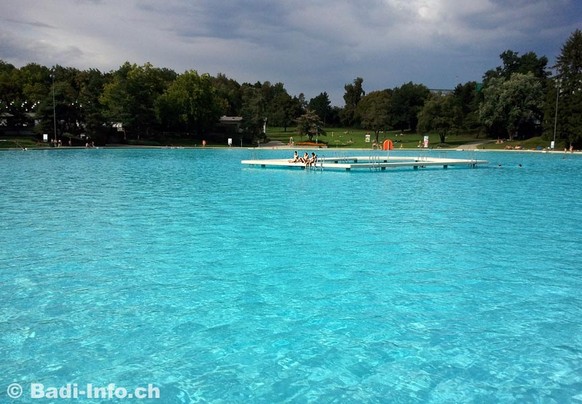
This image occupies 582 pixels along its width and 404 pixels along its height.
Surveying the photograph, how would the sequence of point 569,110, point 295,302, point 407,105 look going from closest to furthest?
1. point 295,302
2. point 569,110
3. point 407,105

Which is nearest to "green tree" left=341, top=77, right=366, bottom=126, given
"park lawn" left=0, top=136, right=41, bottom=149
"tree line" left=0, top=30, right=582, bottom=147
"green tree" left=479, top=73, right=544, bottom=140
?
"tree line" left=0, top=30, right=582, bottom=147

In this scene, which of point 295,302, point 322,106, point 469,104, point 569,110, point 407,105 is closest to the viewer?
point 295,302

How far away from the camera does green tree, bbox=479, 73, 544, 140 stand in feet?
253

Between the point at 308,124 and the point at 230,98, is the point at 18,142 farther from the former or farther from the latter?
the point at 230,98

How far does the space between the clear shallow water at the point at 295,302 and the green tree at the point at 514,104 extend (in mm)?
65400

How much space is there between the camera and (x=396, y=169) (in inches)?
1515

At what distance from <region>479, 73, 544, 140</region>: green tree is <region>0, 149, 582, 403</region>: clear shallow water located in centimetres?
6540

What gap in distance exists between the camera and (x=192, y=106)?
3063 inches

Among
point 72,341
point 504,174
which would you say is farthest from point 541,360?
point 504,174

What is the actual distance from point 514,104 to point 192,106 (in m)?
51.6

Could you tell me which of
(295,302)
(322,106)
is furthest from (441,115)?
(295,302)

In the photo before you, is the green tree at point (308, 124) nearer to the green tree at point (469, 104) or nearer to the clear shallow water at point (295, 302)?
the green tree at point (469, 104)

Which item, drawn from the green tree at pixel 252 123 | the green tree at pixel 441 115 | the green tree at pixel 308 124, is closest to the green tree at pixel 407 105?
the green tree at pixel 441 115

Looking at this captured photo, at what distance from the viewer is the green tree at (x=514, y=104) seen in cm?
7712
